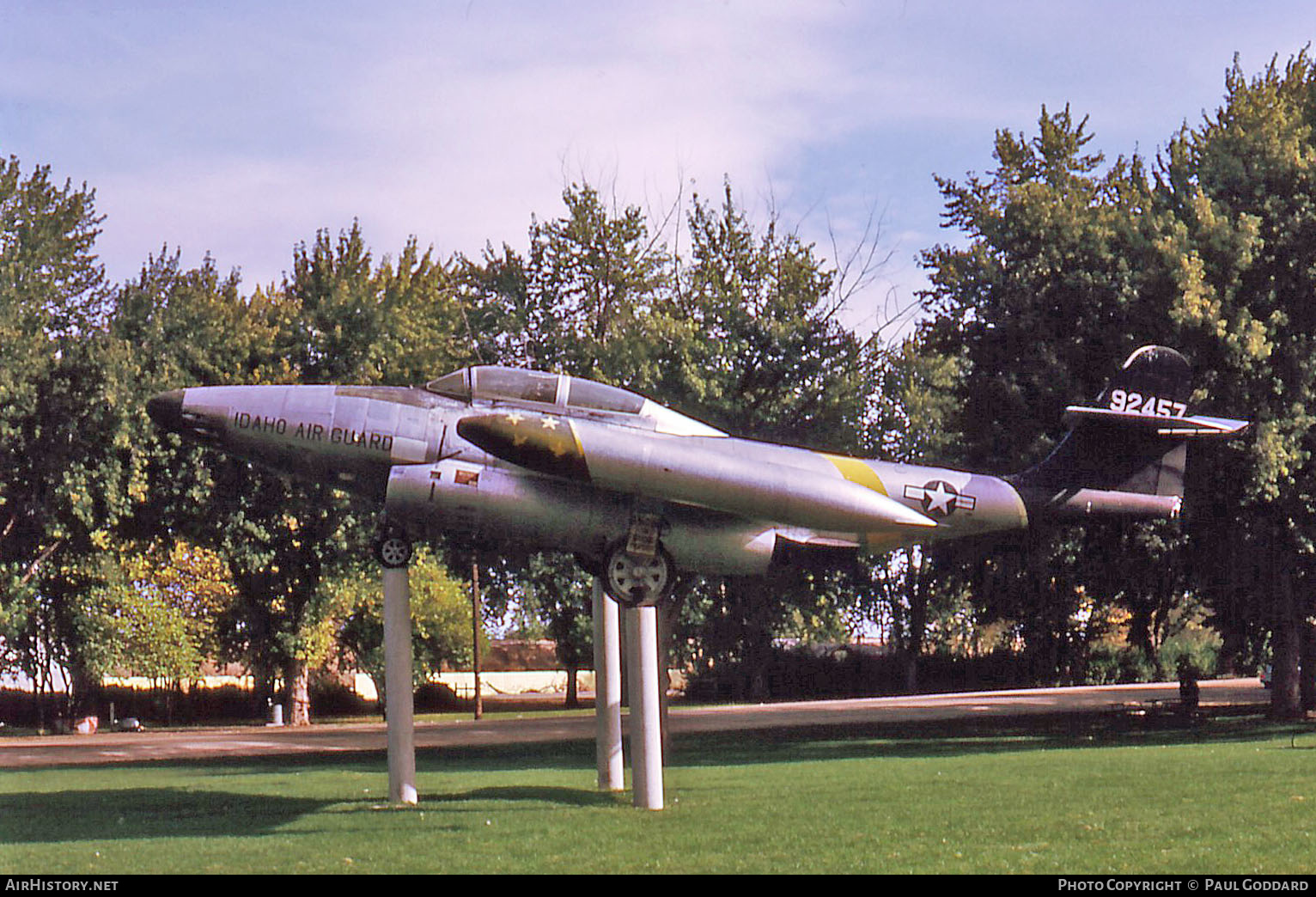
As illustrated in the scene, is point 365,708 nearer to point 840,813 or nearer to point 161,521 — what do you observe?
point 161,521

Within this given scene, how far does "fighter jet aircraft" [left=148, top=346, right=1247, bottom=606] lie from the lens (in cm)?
1623

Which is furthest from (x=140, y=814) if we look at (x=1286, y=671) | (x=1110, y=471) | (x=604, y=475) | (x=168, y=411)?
(x=1286, y=671)

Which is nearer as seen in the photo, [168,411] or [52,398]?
[168,411]

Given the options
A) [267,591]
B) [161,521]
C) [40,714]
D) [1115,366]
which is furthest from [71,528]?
[1115,366]

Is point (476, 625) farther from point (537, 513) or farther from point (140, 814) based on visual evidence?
point (537, 513)

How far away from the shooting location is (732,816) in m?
20.7

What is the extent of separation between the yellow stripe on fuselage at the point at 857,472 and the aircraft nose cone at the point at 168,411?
25.2ft

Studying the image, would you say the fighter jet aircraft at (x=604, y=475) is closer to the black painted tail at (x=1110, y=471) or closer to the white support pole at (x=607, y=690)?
the black painted tail at (x=1110, y=471)

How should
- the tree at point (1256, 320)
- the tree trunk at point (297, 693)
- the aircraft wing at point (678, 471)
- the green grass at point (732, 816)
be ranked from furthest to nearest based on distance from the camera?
1. the tree trunk at point (297, 693)
2. the tree at point (1256, 320)
3. the green grass at point (732, 816)
4. the aircraft wing at point (678, 471)

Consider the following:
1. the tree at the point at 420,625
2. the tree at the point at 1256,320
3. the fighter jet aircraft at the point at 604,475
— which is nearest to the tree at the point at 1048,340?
the tree at the point at 1256,320

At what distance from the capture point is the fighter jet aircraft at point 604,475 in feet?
53.3

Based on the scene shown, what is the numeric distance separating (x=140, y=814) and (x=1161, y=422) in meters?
16.2

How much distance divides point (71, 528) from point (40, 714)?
79.9 ft

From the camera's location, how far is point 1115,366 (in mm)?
34781
